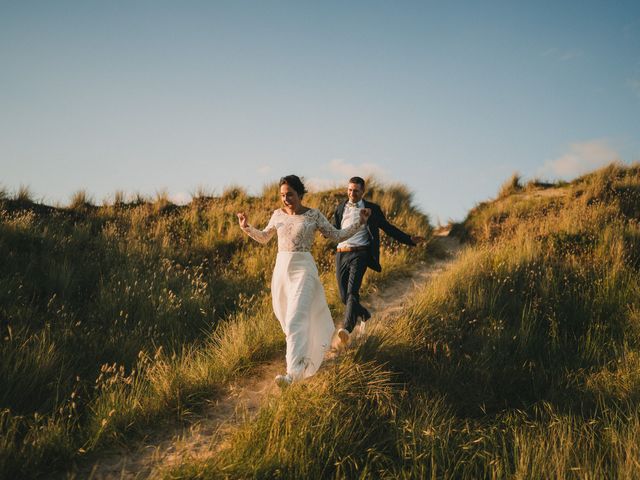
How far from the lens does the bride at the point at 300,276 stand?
4.54 m

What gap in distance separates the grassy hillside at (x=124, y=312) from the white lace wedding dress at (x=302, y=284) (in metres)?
0.95

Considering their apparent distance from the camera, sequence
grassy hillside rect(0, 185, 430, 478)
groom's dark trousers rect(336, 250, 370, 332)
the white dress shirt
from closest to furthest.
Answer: grassy hillside rect(0, 185, 430, 478) → groom's dark trousers rect(336, 250, 370, 332) → the white dress shirt

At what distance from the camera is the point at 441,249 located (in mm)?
11016

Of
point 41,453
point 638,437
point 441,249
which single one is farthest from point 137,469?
point 441,249

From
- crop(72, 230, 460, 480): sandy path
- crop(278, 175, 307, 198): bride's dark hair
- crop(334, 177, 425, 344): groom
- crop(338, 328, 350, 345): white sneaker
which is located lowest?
crop(72, 230, 460, 480): sandy path

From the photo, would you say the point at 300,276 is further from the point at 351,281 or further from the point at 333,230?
the point at 351,281

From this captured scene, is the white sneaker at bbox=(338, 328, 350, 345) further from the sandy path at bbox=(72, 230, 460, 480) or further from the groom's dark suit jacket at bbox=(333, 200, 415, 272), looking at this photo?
the groom's dark suit jacket at bbox=(333, 200, 415, 272)

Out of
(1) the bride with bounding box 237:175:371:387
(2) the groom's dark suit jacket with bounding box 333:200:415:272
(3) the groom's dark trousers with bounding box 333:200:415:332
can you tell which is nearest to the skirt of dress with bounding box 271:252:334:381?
(1) the bride with bounding box 237:175:371:387

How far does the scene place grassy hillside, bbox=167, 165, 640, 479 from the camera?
10.9 ft

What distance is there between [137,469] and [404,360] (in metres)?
2.97

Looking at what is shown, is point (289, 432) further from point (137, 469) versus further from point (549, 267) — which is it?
point (549, 267)

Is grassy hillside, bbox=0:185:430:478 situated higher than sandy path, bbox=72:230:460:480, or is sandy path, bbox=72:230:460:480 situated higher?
grassy hillside, bbox=0:185:430:478

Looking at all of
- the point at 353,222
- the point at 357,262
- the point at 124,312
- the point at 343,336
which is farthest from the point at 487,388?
the point at 124,312

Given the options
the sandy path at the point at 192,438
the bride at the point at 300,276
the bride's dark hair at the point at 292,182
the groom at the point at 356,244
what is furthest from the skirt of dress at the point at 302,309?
the groom at the point at 356,244
